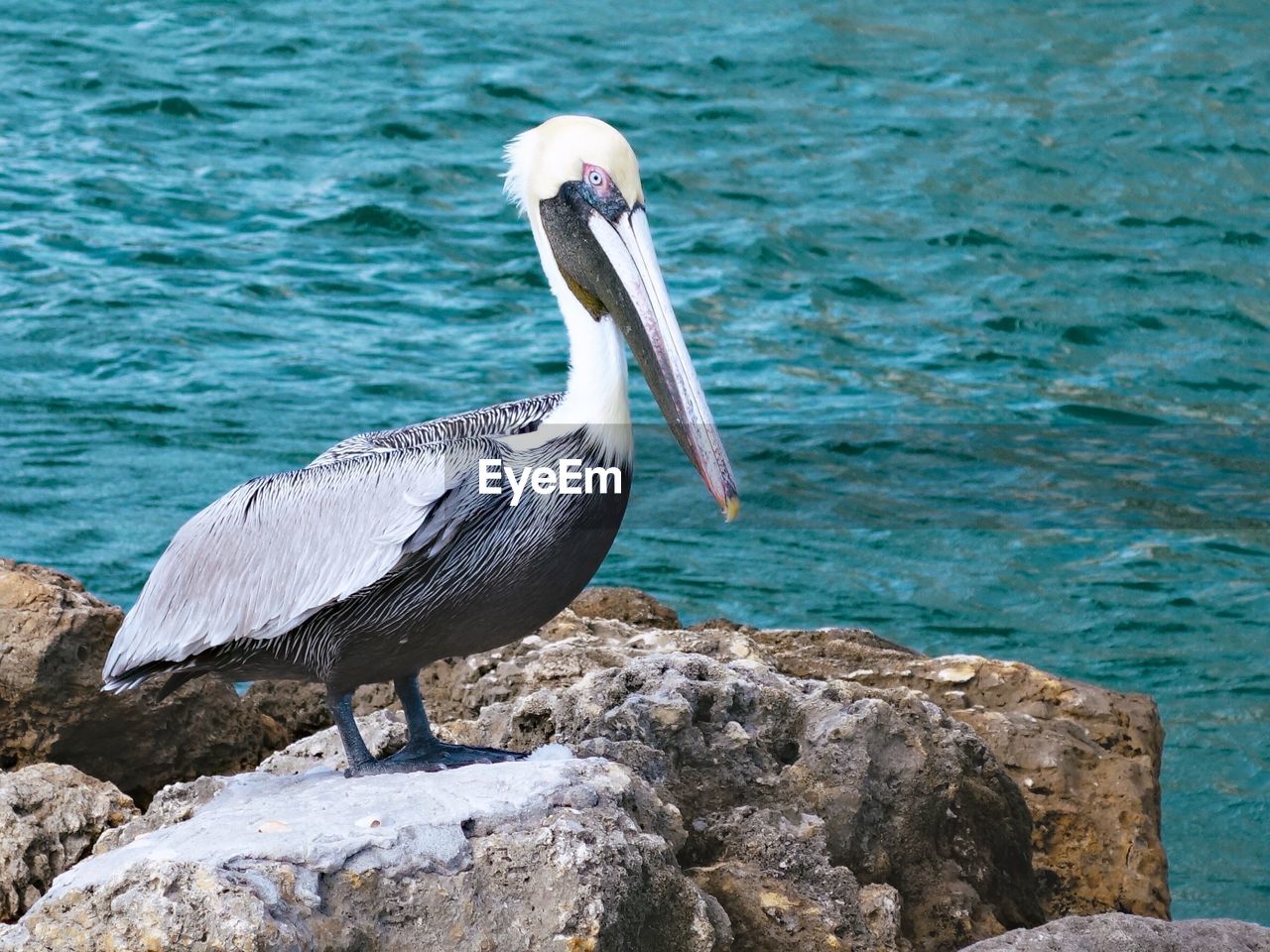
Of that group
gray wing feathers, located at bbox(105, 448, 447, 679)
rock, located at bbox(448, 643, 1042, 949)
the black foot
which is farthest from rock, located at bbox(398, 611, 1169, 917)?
gray wing feathers, located at bbox(105, 448, 447, 679)

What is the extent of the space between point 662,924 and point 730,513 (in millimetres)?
914

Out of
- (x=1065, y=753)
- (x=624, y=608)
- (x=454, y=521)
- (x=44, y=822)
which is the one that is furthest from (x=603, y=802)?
(x=624, y=608)

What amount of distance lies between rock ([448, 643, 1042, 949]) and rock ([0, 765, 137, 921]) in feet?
2.90

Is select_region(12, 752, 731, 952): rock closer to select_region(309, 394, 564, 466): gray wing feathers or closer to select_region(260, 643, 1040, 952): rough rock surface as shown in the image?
select_region(260, 643, 1040, 952): rough rock surface

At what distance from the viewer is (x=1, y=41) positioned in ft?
50.9

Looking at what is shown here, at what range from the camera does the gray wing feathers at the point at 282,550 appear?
404 centimetres

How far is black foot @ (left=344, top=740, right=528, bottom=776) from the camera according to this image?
4180 mm

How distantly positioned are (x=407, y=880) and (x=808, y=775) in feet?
4.32

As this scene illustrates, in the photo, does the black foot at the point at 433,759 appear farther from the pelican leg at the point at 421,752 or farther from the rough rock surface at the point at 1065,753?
the rough rock surface at the point at 1065,753

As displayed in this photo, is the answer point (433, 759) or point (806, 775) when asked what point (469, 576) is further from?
point (806, 775)

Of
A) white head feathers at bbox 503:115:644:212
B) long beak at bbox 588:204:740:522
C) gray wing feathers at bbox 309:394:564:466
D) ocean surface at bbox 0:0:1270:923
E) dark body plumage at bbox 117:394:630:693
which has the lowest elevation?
ocean surface at bbox 0:0:1270:923

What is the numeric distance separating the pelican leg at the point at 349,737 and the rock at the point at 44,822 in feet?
2.20

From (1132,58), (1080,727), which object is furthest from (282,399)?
(1132,58)

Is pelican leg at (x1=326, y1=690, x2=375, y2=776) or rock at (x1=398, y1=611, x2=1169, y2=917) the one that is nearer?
pelican leg at (x1=326, y1=690, x2=375, y2=776)
